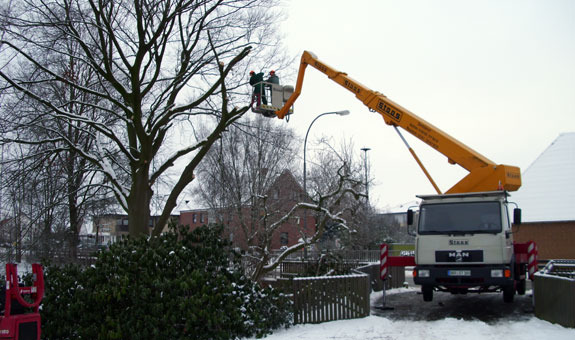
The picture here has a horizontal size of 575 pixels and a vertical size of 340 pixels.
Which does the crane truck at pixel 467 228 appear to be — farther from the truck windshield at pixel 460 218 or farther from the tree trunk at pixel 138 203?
the tree trunk at pixel 138 203

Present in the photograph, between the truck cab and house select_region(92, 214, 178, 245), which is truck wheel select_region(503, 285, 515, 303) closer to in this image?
the truck cab

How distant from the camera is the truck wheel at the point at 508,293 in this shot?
1226cm

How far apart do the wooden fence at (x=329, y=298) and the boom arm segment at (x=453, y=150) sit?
3.47m

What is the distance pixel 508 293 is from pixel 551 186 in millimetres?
25829

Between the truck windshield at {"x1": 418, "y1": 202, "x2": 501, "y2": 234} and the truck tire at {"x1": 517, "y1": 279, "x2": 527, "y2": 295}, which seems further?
the truck tire at {"x1": 517, "y1": 279, "x2": 527, "y2": 295}

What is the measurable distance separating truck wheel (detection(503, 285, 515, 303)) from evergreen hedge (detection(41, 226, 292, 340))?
210 inches

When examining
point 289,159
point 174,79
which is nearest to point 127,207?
point 174,79

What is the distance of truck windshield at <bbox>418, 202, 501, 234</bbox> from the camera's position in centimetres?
1225

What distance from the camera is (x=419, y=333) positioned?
34.2 feet

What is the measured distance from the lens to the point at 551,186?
35.5 m

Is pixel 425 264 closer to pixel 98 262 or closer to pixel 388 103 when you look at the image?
pixel 388 103

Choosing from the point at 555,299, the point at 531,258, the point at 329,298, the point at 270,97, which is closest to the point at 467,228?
the point at 555,299

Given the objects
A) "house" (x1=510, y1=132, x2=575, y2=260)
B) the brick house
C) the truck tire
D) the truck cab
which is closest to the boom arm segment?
the truck cab

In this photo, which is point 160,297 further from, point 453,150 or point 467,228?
point 453,150
